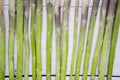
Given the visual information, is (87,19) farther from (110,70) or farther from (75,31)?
(110,70)

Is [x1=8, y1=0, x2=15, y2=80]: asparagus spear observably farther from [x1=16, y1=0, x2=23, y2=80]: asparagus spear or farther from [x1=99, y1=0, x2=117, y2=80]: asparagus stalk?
[x1=99, y1=0, x2=117, y2=80]: asparagus stalk

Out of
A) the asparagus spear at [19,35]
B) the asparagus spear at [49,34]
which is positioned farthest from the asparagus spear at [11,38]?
the asparagus spear at [49,34]

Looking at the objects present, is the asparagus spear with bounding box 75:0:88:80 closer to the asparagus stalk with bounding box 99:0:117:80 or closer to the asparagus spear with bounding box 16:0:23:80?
the asparagus stalk with bounding box 99:0:117:80

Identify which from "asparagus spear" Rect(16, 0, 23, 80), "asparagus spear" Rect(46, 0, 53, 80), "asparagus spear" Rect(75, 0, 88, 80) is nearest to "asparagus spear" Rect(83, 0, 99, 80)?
"asparagus spear" Rect(75, 0, 88, 80)

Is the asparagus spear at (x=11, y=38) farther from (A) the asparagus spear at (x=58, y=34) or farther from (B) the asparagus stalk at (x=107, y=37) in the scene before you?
(B) the asparagus stalk at (x=107, y=37)

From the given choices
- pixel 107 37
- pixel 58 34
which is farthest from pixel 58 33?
pixel 107 37

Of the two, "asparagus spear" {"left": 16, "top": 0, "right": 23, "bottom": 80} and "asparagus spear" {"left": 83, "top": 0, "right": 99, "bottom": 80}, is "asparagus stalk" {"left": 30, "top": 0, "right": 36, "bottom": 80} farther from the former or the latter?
"asparagus spear" {"left": 83, "top": 0, "right": 99, "bottom": 80}

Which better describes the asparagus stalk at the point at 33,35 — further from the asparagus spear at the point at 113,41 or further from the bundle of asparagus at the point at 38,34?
the asparagus spear at the point at 113,41

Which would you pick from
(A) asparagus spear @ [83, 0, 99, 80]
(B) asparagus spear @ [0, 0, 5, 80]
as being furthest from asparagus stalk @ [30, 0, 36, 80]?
(A) asparagus spear @ [83, 0, 99, 80]

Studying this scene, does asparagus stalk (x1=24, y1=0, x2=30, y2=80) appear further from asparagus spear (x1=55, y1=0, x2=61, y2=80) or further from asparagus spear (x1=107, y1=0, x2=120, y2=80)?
asparagus spear (x1=107, y1=0, x2=120, y2=80)

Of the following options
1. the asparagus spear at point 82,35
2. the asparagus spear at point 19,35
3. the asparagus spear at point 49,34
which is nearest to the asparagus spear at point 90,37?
the asparagus spear at point 82,35

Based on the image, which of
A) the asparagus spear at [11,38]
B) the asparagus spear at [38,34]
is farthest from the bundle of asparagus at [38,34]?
the asparagus spear at [11,38]

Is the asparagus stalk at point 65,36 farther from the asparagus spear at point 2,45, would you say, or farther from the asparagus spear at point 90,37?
the asparagus spear at point 2,45

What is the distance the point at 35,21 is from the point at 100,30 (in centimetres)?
28
